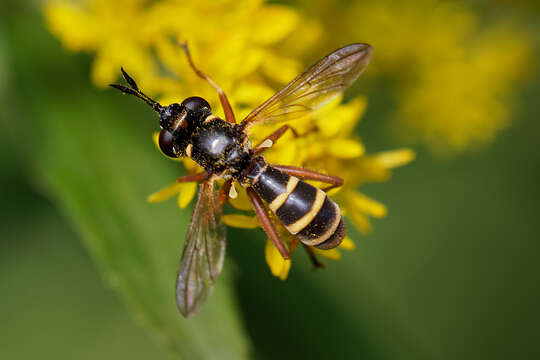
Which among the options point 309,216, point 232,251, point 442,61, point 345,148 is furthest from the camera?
point 442,61

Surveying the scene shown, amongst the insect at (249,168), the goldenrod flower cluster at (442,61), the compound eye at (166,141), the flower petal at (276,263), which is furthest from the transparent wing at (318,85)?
the goldenrod flower cluster at (442,61)

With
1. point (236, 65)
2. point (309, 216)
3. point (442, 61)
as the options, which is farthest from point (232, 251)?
point (442, 61)

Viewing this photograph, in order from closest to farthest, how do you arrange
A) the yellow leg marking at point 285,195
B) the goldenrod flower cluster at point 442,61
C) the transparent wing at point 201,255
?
the transparent wing at point 201,255 → the yellow leg marking at point 285,195 → the goldenrod flower cluster at point 442,61

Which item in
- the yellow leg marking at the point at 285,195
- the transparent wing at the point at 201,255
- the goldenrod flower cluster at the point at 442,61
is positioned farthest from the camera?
the goldenrod flower cluster at the point at 442,61

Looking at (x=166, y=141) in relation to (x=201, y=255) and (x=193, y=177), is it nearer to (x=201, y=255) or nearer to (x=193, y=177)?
(x=193, y=177)

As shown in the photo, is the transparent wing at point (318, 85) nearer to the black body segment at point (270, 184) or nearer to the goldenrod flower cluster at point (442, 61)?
the black body segment at point (270, 184)

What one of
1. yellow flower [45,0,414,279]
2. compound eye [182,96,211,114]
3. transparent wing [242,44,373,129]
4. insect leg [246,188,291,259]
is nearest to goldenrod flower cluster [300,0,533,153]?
yellow flower [45,0,414,279]

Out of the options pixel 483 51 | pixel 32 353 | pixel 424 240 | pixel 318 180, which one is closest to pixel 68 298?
pixel 32 353
